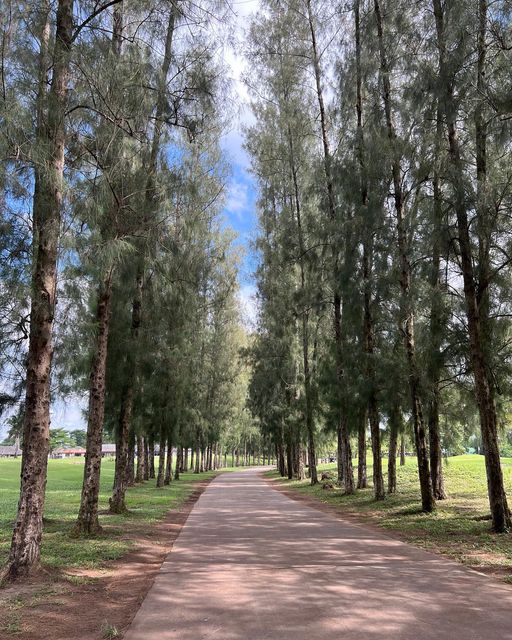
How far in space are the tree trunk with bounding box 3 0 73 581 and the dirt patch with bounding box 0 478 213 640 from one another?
0.51m

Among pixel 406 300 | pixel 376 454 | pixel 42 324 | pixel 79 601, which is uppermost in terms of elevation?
pixel 406 300

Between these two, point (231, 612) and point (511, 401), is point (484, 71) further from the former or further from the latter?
point (231, 612)

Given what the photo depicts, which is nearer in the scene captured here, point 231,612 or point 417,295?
point 231,612

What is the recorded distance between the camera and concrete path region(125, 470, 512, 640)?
4.35 m

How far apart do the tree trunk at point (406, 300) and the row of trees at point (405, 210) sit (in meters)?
0.04

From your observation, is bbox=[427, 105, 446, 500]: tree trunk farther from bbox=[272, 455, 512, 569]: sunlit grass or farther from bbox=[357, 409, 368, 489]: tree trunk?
bbox=[357, 409, 368, 489]: tree trunk

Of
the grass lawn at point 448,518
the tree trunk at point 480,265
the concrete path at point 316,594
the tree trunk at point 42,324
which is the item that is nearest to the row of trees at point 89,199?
the tree trunk at point 42,324

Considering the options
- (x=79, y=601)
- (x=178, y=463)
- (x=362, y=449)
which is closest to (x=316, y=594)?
(x=79, y=601)

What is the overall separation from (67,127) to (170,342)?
9.21m

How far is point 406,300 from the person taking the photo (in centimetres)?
1257

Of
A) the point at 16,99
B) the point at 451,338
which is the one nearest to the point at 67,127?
the point at 16,99

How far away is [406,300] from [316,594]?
841 cm

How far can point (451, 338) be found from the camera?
12.7 meters

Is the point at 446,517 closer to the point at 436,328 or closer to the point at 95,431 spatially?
the point at 436,328
